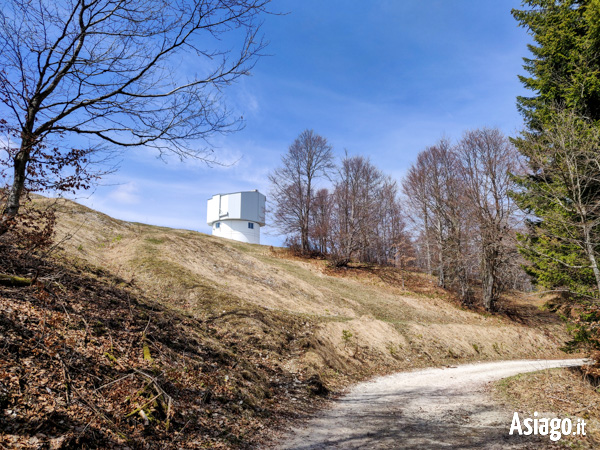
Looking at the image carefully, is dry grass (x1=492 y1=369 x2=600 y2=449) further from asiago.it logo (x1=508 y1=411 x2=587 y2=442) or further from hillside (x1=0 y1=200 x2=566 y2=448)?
hillside (x1=0 y1=200 x2=566 y2=448)

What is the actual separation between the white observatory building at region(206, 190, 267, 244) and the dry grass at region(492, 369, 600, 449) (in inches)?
1457

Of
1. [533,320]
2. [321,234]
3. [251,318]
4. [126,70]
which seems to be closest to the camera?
[126,70]

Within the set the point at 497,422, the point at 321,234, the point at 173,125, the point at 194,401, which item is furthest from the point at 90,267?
the point at 321,234

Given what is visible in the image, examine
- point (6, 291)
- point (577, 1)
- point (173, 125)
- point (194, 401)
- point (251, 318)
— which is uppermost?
point (577, 1)

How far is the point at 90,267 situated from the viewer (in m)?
12.3

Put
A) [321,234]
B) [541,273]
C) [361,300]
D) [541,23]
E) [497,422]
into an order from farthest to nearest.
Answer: [321,234], [361,300], [541,23], [541,273], [497,422]

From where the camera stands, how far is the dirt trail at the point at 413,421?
19.6 ft

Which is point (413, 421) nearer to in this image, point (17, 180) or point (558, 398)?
point (558, 398)

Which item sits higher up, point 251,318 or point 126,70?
point 126,70

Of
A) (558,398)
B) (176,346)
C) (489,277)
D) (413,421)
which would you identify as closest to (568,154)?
(558,398)

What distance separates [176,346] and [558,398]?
373 inches

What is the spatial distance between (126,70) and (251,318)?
880cm

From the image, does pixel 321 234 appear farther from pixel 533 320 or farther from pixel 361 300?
pixel 533 320

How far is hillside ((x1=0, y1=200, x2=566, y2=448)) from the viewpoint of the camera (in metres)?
4.84
